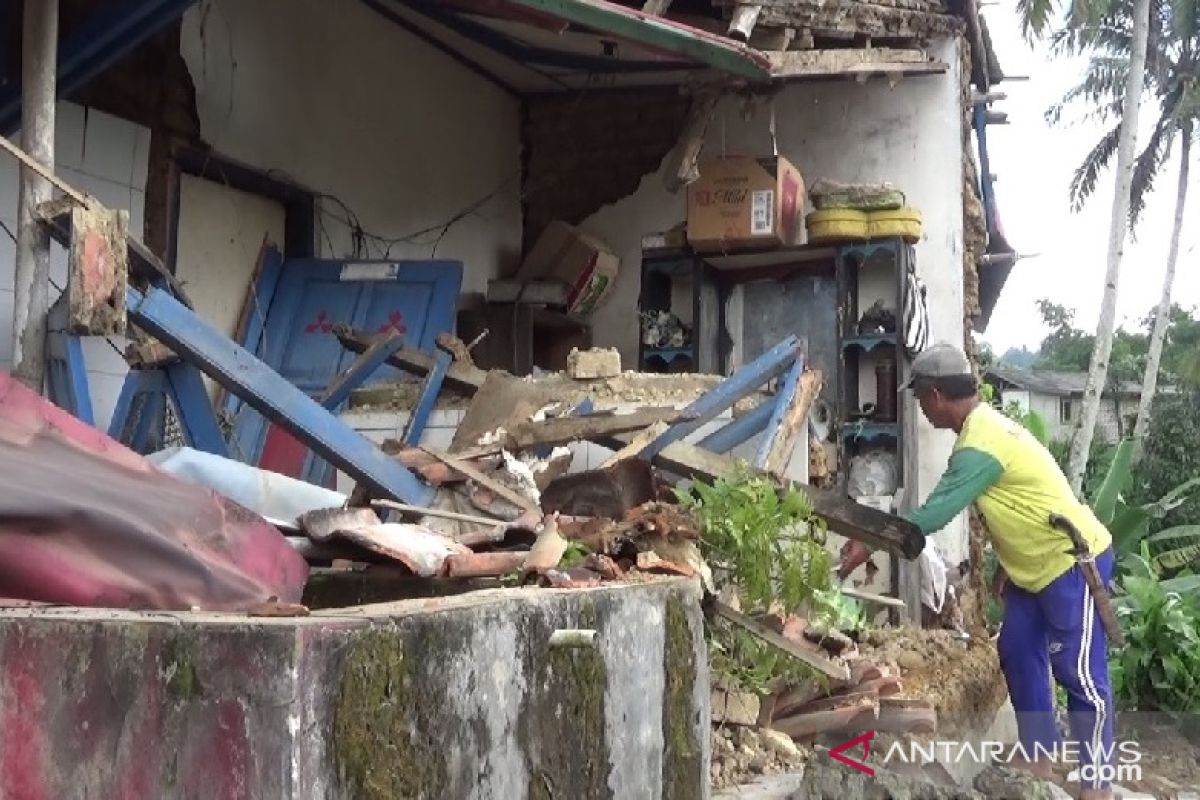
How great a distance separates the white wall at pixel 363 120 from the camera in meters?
6.40

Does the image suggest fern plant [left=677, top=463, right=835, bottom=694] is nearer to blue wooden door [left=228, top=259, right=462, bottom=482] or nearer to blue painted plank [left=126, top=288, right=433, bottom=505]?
blue painted plank [left=126, top=288, right=433, bottom=505]

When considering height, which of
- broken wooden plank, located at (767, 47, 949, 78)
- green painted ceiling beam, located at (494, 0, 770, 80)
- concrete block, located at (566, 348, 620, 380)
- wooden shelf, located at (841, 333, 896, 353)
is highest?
broken wooden plank, located at (767, 47, 949, 78)

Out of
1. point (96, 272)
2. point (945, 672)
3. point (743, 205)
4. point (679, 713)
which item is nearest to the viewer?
point (679, 713)

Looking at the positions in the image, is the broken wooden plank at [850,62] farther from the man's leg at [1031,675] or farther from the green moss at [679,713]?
the green moss at [679,713]

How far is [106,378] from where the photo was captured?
5340 millimetres

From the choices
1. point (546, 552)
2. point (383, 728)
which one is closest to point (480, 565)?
point (546, 552)

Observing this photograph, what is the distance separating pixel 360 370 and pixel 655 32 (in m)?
2.04

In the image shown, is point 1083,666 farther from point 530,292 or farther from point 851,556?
point 530,292

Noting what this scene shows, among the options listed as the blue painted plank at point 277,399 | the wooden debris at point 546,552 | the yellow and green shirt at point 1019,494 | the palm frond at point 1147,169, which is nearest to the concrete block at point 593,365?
the yellow and green shirt at point 1019,494

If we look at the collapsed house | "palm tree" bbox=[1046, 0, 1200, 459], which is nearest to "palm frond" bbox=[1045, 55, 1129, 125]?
"palm tree" bbox=[1046, 0, 1200, 459]

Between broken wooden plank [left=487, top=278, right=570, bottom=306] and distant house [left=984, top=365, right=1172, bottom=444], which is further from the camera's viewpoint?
distant house [left=984, top=365, right=1172, bottom=444]

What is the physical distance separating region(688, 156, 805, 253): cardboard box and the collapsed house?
0.03 meters

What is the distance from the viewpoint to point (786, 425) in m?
5.25

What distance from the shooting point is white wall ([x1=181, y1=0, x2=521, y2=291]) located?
21.0ft
